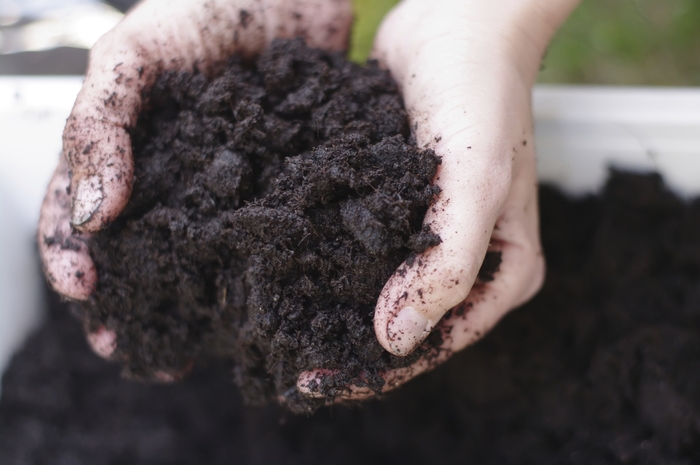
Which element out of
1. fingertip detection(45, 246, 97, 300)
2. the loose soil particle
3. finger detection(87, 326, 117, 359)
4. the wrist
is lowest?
the loose soil particle

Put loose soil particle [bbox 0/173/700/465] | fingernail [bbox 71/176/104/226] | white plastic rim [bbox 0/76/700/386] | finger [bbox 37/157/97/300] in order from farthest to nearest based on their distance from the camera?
white plastic rim [bbox 0/76/700/386]
loose soil particle [bbox 0/173/700/465]
finger [bbox 37/157/97/300]
fingernail [bbox 71/176/104/226]

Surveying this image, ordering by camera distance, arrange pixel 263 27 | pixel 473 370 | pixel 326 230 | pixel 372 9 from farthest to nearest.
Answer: pixel 372 9 → pixel 473 370 → pixel 263 27 → pixel 326 230

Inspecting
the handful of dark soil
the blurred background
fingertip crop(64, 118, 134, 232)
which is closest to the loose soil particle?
the handful of dark soil

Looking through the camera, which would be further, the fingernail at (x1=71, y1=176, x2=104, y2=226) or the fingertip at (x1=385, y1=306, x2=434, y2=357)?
the fingernail at (x1=71, y1=176, x2=104, y2=226)

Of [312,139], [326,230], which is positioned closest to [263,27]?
[312,139]

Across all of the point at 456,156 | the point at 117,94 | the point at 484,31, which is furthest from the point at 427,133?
the point at 117,94

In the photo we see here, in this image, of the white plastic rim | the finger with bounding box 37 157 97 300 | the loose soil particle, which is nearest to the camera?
the finger with bounding box 37 157 97 300

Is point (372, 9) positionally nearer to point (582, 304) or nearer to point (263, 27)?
point (263, 27)

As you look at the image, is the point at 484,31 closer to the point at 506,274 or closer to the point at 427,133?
the point at 427,133

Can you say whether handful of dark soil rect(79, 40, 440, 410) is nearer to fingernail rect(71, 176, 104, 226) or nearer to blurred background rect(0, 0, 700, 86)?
fingernail rect(71, 176, 104, 226)
